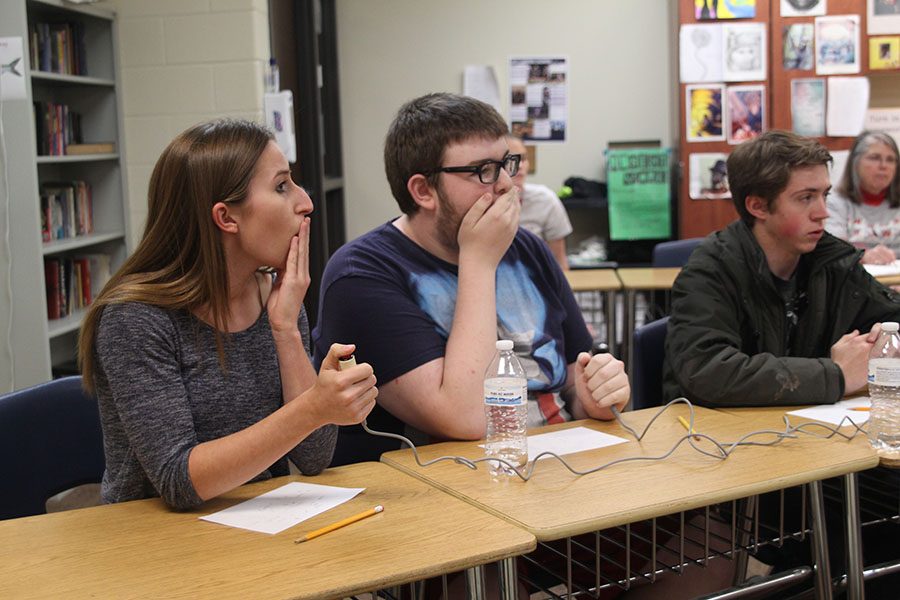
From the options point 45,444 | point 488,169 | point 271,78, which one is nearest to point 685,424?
point 488,169

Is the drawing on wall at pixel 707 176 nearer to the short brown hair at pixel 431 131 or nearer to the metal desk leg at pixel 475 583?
the short brown hair at pixel 431 131

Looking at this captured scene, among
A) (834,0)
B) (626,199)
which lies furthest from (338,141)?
(834,0)

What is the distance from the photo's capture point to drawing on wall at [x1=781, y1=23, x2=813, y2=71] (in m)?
5.59

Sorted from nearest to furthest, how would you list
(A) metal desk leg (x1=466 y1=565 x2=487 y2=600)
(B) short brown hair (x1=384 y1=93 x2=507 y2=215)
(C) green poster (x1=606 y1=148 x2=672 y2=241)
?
1. (A) metal desk leg (x1=466 y1=565 x2=487 y2=600)
2. (B) short brown hair (x1=384 y1=93 x2=507 y2=215)
3. (C) green poster (x1=606 y1=148 x2=672 y2=241)

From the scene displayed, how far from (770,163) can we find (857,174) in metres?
2.40

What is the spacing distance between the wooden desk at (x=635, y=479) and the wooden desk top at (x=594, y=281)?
7.69ft

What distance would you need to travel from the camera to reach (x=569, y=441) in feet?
6.12

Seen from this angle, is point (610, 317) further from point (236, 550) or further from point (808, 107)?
point (236, 550)

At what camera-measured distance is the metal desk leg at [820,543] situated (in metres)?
1.84

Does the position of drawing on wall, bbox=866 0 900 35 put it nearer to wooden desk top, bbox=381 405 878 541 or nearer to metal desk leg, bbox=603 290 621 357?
metal desk leg, bbox=603 290 621 357

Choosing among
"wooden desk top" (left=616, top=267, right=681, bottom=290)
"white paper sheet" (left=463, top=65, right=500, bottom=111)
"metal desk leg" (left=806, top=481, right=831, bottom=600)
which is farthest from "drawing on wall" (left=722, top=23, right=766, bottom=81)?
"metal desk leg" (left=806, top=481, right=831, bottom=600)

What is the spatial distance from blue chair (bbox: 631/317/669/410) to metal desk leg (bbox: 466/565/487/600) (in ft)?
3.55

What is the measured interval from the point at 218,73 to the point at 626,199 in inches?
104

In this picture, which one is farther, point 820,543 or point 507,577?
point 820,543
